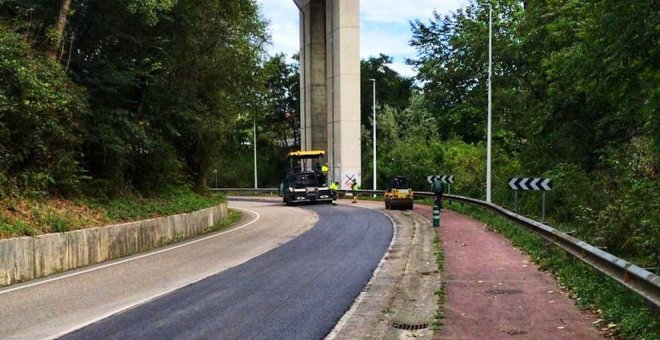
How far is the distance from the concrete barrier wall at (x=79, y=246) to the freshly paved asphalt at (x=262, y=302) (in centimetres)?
389

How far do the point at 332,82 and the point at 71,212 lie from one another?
35.6 metres

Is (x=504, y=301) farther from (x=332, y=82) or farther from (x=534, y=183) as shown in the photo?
(x=332, y=82)

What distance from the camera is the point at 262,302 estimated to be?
8.95 meters

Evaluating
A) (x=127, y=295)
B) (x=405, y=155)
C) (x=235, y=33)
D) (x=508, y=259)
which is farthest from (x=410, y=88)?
(x=127, y=295)

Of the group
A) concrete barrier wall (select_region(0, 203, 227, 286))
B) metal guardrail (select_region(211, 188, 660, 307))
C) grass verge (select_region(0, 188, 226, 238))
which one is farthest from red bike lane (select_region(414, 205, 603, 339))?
grass verge (select_region(0, 188, 226, 238))

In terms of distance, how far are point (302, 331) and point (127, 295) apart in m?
3.99

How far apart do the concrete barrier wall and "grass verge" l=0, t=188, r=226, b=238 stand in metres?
0.34

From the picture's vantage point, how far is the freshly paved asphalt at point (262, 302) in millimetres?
7281

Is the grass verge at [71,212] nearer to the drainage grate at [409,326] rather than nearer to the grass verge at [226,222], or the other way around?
the grass verge at [226,222]

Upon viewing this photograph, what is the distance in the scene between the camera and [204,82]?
25.2 meters

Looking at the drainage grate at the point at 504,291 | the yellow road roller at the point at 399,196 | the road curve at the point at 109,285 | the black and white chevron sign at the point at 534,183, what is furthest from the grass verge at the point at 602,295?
the yellow road roller at the point at 399,196

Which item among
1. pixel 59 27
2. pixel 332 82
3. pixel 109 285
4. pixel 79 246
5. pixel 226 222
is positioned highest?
pixel 332 82

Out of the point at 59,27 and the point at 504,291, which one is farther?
the point at 59,27

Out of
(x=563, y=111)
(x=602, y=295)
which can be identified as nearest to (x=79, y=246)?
(x=602, y=295)
